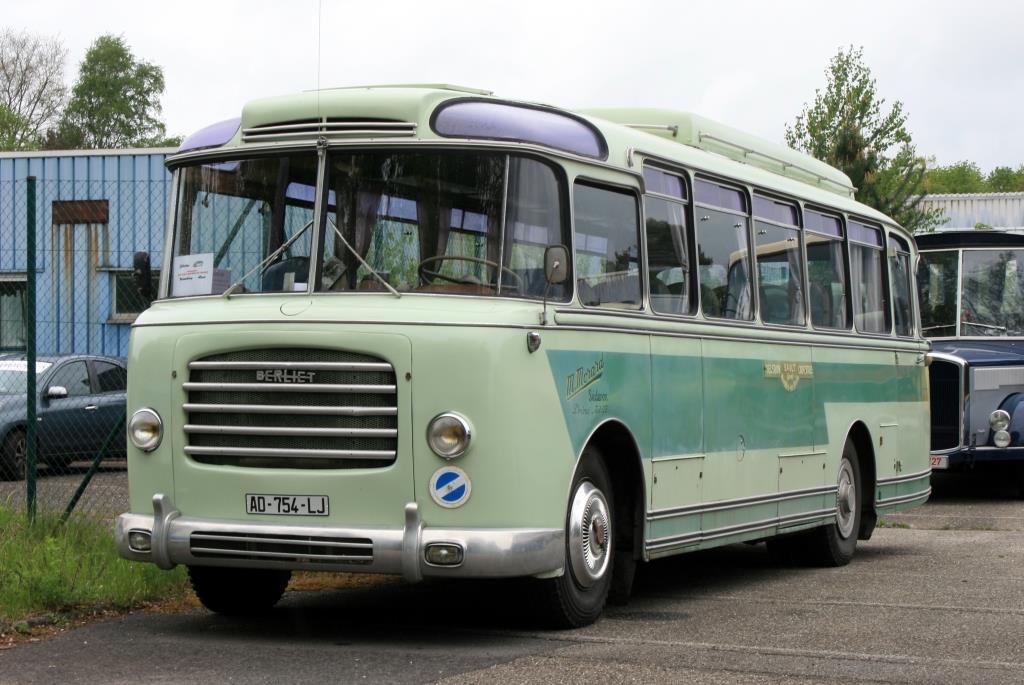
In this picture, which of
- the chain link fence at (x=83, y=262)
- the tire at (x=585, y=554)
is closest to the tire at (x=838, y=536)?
Answer: the tire at (x=585, y=554)

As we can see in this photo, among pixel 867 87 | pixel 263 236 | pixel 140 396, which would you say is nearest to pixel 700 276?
pixel 263 236

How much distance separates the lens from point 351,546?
337 inches

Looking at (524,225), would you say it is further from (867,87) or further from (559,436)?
(867,87)

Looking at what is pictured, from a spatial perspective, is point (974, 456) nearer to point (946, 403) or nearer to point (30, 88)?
point (946, 403)

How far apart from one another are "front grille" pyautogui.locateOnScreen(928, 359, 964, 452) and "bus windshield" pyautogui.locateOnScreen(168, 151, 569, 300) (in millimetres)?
12085

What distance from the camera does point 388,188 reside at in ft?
30.1

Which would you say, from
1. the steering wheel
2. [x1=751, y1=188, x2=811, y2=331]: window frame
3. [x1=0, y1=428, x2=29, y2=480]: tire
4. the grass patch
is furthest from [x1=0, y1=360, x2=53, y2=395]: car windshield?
the steering wheel

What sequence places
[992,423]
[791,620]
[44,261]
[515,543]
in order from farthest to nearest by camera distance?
[44,261], [992,423], [791,620], [515,543]

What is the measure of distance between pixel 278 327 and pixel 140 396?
0.98 metres

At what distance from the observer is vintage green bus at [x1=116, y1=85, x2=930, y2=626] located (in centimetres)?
859

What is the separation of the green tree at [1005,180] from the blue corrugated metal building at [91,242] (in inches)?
3964

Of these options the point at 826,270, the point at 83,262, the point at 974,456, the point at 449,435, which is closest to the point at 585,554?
the point at 449,435

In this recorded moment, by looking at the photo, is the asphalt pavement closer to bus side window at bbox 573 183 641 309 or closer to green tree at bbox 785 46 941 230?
bus side window at bbox 573 183 641 309

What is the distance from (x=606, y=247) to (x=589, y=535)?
1655 millimetres
